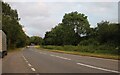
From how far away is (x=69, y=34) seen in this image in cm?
11688

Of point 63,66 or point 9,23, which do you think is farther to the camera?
point 9,23

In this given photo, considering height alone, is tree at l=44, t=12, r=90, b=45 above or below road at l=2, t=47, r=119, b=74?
above

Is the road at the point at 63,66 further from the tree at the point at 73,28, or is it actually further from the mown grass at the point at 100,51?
the tree at the point at 73,28

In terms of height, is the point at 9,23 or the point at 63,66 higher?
the point at 9,23

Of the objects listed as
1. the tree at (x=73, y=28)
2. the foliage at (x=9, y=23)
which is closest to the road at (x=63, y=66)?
the foliage at (x=9, y=23)

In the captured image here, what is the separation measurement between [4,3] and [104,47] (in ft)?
145

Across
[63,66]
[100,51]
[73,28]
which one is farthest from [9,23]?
[63,66]

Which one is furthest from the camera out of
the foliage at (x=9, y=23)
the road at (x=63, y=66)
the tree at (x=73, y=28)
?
the tree at (x=73, y=28)

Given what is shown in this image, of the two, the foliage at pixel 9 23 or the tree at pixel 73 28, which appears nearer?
the foliage at pixel 9 23

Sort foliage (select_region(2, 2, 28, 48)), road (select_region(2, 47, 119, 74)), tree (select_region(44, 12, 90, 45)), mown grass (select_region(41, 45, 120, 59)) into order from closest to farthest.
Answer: road (select_region(2, 47, 119, 74)) → mown grass (select_region(41, 45, 120, 59)) → foliage (select_region(2, 2, 28, 48)) → tree (select_region(44, 12, 90, 45))

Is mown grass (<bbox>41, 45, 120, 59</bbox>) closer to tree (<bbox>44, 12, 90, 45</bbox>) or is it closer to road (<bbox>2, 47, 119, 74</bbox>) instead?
road (<bbox>2, 47, 119, 74</bbox>)

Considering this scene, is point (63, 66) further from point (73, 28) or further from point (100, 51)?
point (73, 28)

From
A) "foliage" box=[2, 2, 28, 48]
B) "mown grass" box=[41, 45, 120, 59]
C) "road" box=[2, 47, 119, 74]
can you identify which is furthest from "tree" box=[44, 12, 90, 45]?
"road" box=[2, 47, 119, 74]

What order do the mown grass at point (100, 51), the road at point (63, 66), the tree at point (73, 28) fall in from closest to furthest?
1. the road at point (63, 66)
2. the mown grass at point (100, 51)
3. the tree at point (73, 28)
